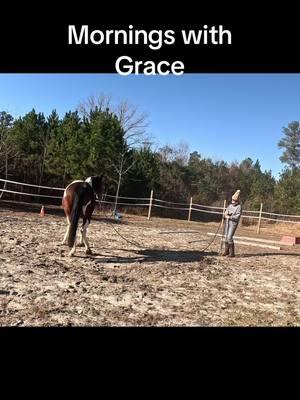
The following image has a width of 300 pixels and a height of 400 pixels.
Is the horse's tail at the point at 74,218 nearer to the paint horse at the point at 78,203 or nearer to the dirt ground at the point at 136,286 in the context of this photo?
the paint horse at the point at 78,203

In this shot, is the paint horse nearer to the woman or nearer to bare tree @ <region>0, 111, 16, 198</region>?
the woman

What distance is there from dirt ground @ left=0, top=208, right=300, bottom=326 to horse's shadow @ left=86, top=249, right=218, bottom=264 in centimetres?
2

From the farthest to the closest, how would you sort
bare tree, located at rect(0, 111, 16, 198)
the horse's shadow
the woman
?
bare tree, located at rect(0, 111, 16, 198) → the woman → the horse's shadow

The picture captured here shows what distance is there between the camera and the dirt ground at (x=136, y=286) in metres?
3.88

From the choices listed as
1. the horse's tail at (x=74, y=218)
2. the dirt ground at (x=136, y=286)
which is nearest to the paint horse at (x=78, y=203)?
the horse's tail at (x=74, y=218)

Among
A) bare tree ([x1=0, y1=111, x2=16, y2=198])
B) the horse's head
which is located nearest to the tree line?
bare tree ([x1=0, y1=111, x2=16, y2=198])

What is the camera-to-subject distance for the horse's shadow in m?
6.53

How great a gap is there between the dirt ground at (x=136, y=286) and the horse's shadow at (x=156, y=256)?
0.07 ft

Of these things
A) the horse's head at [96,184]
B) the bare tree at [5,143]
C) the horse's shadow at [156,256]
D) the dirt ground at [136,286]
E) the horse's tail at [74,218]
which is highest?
the bare tree at [5,143]

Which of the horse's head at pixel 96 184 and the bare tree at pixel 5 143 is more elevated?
the bare tree at pixel 5 143

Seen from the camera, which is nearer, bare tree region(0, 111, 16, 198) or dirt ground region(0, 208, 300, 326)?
dirt ground region(0, 208, 300, 326)
